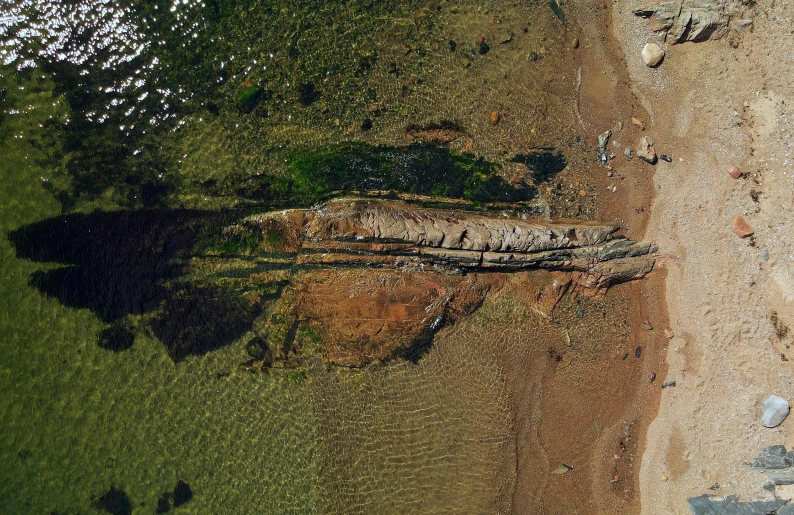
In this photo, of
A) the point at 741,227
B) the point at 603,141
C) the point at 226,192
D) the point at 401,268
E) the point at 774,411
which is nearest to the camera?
the point at 774,411

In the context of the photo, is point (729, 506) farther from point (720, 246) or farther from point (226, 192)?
point (226, 192)

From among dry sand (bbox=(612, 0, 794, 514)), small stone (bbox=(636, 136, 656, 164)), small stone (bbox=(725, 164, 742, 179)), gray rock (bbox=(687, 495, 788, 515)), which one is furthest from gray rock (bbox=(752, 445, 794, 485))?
small stone (bbox=(636, 136, 656, 164))

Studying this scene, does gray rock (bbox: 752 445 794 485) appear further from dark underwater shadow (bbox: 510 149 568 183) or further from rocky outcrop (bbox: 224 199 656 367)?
dark underwater shadow (bbox: 510 149 568 183)

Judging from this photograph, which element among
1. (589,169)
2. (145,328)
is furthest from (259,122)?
(589,169)

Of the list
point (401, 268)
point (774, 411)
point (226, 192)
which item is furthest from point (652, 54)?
point (226, 192)

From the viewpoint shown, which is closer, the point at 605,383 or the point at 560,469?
the point at 560,469

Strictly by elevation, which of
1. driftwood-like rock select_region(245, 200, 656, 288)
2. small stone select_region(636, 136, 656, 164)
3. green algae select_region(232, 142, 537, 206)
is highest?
small stone select_region(636, 136, 656, 164)
